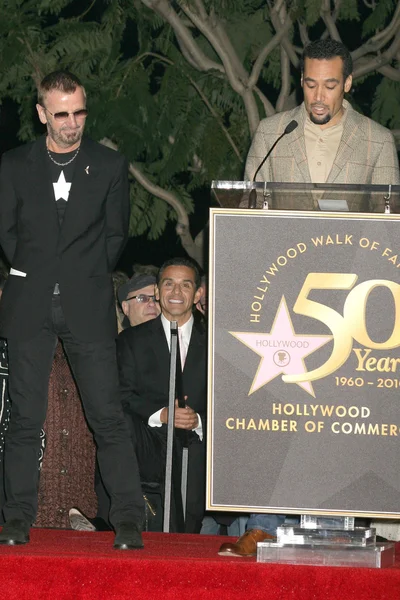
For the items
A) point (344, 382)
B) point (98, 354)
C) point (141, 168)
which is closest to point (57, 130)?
point (98, 354)

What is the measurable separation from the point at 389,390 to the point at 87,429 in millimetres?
2574

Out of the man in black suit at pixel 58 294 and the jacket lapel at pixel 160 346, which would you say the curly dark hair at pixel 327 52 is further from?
the jacket lapel at pixel 160 346

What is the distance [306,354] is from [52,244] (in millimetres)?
1274

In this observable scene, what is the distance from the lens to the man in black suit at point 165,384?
21.5 ft

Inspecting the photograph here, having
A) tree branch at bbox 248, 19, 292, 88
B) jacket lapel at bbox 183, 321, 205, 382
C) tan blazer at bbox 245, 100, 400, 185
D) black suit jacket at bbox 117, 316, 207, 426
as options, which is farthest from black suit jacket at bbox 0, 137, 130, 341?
tree branch at bbox 248, 19, 292, 88

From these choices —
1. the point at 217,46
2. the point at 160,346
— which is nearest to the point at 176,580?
the point at 160,346

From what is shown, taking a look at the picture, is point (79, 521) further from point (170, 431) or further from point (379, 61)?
point (379, 61)

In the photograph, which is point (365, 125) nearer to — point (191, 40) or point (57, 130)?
point (57, 130)

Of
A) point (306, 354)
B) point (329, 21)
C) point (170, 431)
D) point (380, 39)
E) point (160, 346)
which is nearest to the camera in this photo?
point (306, 354)

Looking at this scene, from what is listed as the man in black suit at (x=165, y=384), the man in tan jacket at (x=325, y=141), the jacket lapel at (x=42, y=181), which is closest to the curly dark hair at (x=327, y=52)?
the man in tan jacket at (x=325, y=141)

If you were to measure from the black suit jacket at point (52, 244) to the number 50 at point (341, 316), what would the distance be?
1048 millimetres

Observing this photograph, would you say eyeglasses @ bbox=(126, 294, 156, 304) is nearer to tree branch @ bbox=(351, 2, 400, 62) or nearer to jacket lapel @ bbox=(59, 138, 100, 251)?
jacket lapel @ bbox=(59, 138, 100, 251)

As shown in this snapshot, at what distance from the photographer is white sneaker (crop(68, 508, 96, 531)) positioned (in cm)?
627

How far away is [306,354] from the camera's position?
4.61 metres
